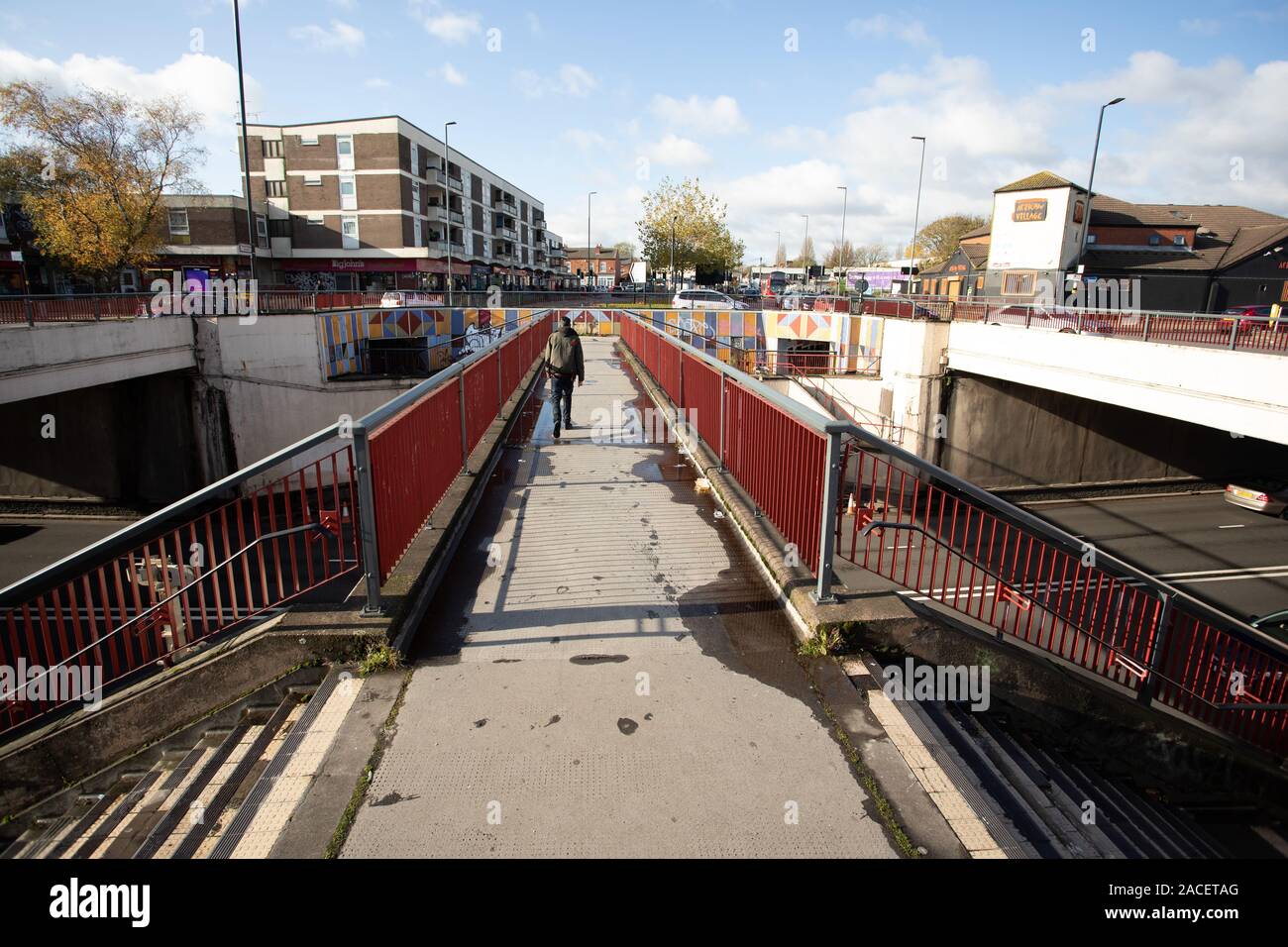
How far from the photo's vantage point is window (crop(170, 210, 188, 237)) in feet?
152

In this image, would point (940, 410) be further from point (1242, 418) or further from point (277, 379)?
point (277, 379)

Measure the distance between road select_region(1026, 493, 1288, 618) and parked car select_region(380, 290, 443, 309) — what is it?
29636mm

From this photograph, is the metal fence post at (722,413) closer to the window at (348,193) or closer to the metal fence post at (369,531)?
the metal fence post at (369,531)

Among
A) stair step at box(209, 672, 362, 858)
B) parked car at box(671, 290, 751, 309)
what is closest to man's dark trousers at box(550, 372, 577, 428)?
stair step at box(209, 672, 362, 858)

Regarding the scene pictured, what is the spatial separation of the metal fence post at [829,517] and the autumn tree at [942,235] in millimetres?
93645

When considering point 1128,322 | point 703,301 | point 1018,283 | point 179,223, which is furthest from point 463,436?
point 179,223

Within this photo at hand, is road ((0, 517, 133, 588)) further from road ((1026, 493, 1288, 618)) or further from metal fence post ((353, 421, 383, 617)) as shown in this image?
road ((1026, 493, 1288, 618))

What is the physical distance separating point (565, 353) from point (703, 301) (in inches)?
1506

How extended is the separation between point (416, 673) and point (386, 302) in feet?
113

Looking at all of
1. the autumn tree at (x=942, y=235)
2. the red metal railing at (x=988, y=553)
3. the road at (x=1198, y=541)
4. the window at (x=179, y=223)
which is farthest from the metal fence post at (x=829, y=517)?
the autumn tree at (x=942, y=235)

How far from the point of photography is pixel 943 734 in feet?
11.2

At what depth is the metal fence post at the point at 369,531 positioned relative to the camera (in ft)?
12.0

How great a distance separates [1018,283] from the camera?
39.5 metres

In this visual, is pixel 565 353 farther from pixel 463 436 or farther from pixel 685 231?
pixel 685 231
